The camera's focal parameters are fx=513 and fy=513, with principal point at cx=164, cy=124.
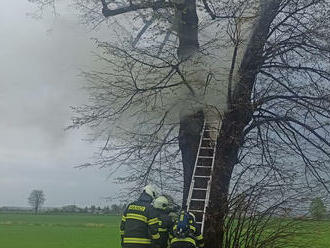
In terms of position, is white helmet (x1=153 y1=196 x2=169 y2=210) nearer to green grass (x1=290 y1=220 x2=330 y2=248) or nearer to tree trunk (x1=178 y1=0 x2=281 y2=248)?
tree trunk (x1=178 y1=0 x2=281 y2=248)

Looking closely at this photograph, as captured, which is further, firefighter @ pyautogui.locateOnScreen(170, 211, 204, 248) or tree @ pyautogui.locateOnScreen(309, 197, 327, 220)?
tree @ pyautogui.locateOnScreen(309, 197, 327, 220)

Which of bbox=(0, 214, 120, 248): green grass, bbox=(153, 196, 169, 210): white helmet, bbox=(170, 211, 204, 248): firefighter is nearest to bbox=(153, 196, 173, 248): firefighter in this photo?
bbox=(153, 196, 169, 210): white helmet

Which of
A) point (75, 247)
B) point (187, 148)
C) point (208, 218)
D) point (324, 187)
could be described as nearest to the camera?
point (208, 218)

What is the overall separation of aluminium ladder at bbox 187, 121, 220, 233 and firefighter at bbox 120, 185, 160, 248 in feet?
3.83

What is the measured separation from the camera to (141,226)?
8039 millimetres

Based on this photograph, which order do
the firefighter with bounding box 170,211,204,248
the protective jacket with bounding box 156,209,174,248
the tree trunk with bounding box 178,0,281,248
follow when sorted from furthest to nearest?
the tree trunk with bounding box 178,0,281,248 → the protective jacket with bounding box 156,209,174,248 → the firefighter with bounding box 170,211,204,248

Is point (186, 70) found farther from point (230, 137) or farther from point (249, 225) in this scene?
point (249, 225)

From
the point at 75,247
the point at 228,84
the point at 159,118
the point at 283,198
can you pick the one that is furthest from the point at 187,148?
Result: the point at 75,247

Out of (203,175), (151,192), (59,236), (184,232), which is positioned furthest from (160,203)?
(59,236)

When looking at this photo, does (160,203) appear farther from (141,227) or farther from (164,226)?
(141,227)

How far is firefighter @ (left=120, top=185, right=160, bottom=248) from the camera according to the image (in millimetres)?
7980

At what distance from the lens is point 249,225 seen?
855cm

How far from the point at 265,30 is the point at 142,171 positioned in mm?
3669

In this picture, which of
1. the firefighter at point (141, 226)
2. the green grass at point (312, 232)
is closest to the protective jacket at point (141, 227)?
the firefighter at point (141, 226)
